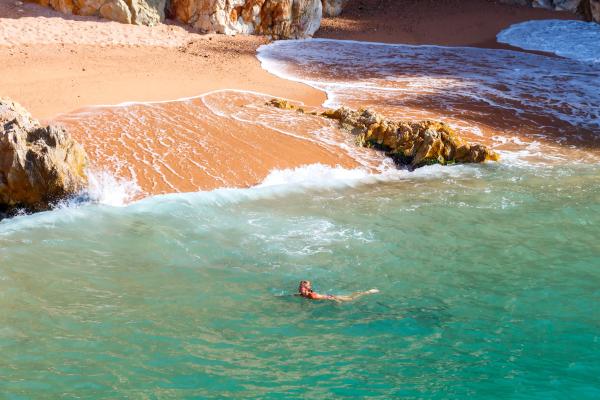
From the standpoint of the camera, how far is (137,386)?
150 inches

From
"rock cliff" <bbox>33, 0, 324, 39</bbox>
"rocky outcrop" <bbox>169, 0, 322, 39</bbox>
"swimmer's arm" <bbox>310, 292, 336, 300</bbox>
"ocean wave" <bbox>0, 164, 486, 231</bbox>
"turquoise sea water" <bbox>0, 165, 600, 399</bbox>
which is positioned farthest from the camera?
"rocky outcrop" <bbox>169, 0, 322, 39</bbox>

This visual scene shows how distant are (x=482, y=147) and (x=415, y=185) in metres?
1.63

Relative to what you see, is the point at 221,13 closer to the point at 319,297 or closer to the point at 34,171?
the point at 34,171

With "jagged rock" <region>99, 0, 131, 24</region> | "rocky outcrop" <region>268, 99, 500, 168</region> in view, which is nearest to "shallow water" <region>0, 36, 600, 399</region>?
"rocky outcrop" <region>268, 99, 500, 168</region>

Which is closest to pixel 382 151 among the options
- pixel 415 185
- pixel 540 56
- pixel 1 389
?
pixel 415 185

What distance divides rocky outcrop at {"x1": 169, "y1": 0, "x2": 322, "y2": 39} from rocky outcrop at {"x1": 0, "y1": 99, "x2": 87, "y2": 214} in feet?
30.7

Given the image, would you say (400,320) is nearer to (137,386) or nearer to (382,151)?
(137,386)

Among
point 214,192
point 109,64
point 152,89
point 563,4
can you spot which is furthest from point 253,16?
point 563,4

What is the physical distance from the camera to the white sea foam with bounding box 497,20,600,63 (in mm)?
17812

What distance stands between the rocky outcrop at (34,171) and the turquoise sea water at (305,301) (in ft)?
1.02

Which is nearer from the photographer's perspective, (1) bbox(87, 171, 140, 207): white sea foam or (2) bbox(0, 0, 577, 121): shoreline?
(1) bbox(87, 171, 140, 207): white sea foam

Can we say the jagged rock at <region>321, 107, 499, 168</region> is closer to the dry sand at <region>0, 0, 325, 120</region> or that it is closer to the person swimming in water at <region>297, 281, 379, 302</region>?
the dry sand at <region>0, 0, 325, 120</region>

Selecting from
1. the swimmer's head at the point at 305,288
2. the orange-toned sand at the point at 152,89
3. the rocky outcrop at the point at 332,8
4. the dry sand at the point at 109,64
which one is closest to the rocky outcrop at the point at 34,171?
the orange-toned sand at the point at 152,89

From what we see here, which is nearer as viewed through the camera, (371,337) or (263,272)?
(371,337)
